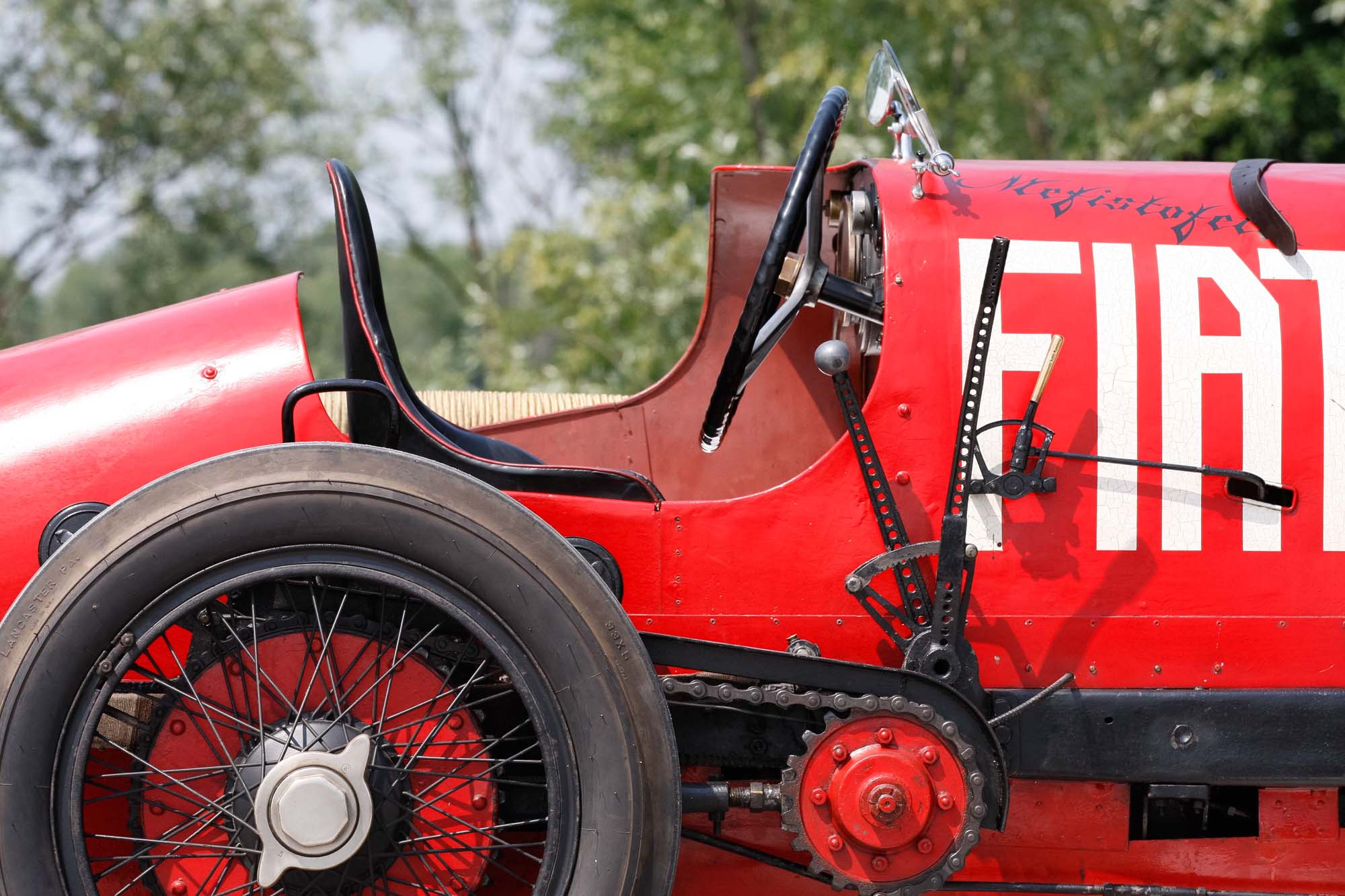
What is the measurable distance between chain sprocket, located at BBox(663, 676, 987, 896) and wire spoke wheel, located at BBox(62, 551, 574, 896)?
0.38 meters

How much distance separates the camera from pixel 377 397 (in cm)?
243

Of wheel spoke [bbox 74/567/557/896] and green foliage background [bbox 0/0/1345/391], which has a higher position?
green foliage background [bbox 0/0/1345/391]

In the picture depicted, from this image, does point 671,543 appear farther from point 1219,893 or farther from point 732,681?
point 1219,893

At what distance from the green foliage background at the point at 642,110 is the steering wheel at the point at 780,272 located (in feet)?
17.6

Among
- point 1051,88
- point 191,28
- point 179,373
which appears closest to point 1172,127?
point 1051,88

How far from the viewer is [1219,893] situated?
2.40 meters

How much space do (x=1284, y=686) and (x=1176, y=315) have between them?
76 cm

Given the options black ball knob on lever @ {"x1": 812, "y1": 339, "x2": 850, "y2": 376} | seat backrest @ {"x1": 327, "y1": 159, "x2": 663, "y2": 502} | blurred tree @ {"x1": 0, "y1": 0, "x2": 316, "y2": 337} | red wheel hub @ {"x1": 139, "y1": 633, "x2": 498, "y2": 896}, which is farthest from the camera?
blurred tree @ {"x1": 0, "y1": 0, "x2": 316, "y2": 337}

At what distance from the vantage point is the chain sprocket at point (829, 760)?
2186 mm

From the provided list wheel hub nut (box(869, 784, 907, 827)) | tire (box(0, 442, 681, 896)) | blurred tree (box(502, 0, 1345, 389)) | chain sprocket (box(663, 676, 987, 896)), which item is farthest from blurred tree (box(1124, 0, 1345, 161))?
tire (box(0, 442, 681, 896))

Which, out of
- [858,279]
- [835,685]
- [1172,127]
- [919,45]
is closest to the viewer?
[835,685]

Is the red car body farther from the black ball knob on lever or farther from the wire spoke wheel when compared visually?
the wire spoke wheel

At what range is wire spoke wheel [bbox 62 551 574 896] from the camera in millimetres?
1977

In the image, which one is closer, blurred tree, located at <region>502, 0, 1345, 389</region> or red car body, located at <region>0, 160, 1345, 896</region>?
red car body, located at <region>0, 160, 1345, 896</region>
